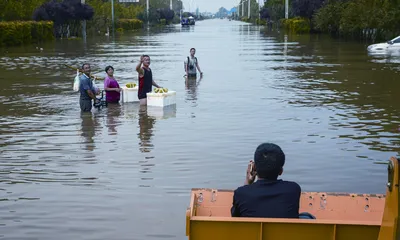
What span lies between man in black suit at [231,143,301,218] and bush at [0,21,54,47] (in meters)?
43.4

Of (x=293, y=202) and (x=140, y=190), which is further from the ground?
(x=293, y=202)

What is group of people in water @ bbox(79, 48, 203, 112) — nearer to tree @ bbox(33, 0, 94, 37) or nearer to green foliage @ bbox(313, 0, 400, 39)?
green foliage @ bbox(313, 0, 400, 39)

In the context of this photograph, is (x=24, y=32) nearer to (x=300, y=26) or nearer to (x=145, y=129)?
(x=300, y=26)

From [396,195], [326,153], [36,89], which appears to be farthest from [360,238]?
[36,89]

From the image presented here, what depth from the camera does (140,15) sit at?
113312mm

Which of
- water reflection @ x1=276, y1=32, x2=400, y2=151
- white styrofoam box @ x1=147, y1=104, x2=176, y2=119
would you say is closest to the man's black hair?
water reflection @ x1=276, y1=32, x2=400, y2=151

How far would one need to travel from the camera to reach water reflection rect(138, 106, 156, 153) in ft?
36.1

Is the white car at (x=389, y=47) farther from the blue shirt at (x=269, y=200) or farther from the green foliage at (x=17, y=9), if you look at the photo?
the green foliage at (x=17, y=9)

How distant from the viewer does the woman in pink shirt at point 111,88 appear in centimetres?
1538

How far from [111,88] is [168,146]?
16.5ft

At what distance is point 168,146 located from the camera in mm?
10969

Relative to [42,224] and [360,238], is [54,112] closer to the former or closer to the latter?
[42,224]

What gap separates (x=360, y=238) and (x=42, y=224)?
404cm

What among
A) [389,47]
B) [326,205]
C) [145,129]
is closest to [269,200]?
[326,205]
